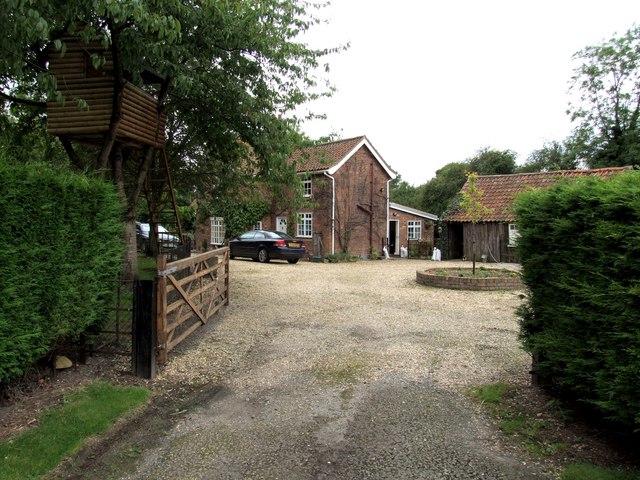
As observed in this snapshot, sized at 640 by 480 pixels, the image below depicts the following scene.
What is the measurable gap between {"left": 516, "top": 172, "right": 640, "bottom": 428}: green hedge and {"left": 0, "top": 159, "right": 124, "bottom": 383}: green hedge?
15.0 ft

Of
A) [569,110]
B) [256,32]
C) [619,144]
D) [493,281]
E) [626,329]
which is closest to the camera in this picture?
[626,329]

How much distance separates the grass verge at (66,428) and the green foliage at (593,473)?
3.68 meters

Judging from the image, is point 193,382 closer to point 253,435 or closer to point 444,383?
point 253,435

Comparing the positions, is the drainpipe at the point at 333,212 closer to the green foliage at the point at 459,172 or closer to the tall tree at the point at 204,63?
the tall tree at the point at 204,63

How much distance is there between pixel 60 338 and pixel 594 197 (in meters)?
5.34

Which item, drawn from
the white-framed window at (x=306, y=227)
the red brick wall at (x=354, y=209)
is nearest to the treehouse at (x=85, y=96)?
the red brick wall at (x=354, y=209)

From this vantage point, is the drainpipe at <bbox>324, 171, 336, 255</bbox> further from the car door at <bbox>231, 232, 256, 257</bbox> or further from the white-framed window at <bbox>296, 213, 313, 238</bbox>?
the car door at <bbox>231, 232, 256, 257</bbox>

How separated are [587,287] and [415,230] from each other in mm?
26891

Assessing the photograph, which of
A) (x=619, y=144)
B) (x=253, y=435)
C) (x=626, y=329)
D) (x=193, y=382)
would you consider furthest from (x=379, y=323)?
(x=619, y=144)

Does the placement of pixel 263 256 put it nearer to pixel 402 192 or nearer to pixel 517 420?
pixel 517 420

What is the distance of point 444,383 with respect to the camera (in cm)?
524

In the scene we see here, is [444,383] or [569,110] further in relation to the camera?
[569,110]

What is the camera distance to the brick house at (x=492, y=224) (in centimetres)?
2377

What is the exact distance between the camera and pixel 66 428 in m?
3.82
